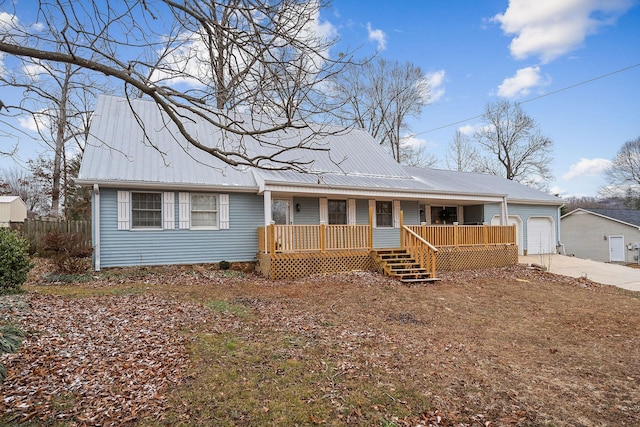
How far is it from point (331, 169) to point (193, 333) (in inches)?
386

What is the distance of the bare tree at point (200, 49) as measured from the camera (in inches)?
138

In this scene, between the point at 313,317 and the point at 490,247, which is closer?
the point at 313,317

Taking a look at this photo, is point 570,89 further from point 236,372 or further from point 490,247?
point 236,372

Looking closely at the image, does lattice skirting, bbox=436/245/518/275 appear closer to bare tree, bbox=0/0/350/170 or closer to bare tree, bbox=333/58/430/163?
bare tree, bbox=0/0/350/170

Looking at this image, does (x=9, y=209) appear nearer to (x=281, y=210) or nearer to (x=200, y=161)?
(x=200, y=161)

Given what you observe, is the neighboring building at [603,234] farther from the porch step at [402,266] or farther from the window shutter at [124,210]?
the window shutter at [124,210]

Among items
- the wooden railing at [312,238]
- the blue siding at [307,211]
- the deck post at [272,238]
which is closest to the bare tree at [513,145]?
the blue siding at [307,211]

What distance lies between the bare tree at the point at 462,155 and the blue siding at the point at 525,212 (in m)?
13.8

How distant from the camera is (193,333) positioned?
5.08 m

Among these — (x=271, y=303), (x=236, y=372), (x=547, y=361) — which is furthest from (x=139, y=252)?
(x=547, y=361)

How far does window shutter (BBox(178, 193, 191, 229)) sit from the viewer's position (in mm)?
11250

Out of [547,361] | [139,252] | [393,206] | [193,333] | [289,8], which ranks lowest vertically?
[547,361]

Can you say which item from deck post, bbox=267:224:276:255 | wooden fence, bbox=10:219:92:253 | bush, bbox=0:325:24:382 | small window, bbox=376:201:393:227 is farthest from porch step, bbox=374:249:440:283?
wooden fence, bbox=10:219:92:253

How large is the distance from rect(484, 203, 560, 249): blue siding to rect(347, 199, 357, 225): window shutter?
7.50 meters
